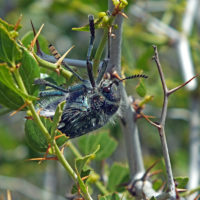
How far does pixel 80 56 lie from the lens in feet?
16.6

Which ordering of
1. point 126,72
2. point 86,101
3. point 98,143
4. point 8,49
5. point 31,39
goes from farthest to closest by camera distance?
1. point 126,72
2. point 98,143
3. point 31,39
4. point 86,101
5. point 8,49

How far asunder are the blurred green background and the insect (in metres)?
0.79

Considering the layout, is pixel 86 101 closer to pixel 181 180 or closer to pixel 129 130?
pixel 129 130

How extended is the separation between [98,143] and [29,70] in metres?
0.77

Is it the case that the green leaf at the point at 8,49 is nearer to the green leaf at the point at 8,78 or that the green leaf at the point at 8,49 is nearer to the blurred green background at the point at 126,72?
the green leaf at the point at 8,78

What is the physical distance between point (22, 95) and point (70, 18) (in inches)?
184

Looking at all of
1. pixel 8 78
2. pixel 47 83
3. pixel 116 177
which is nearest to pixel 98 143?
pixel 116 177

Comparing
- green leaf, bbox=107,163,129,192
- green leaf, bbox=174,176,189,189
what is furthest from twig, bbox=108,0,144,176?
green leaf, bbox=174,176,189,189

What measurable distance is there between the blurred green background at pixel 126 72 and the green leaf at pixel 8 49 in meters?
1.31

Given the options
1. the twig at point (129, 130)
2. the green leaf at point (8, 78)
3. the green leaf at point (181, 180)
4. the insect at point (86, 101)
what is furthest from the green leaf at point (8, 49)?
the green leaf at point (181, 180)

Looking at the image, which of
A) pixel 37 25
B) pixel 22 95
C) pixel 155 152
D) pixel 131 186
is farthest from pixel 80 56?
pixel 22 95

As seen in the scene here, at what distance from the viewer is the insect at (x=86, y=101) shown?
1.58 meters

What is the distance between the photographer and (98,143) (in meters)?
1.97

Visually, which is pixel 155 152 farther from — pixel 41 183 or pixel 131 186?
pixel 131 186
